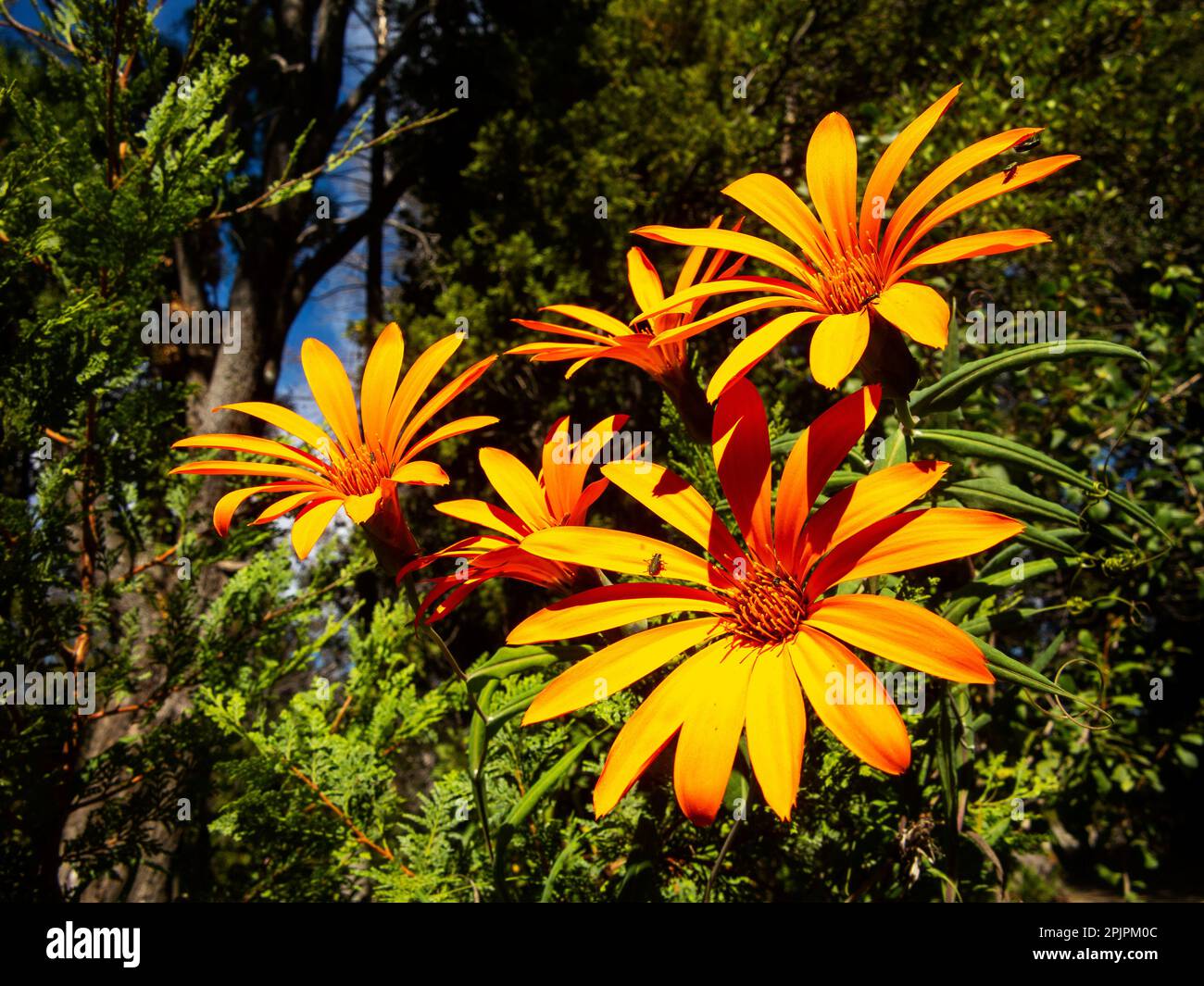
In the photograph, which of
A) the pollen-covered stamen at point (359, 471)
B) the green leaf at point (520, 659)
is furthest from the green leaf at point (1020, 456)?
the pollen-covered stamen at point (359, 471)

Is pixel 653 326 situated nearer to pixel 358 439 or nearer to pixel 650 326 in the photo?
pixel 650 326

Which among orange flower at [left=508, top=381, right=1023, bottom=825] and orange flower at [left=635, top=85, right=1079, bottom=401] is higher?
orange flower at [left=635, top=85, right=1079, bottom=401]

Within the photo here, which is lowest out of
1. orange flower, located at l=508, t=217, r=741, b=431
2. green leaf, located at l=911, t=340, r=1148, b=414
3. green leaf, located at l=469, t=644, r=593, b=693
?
green leaf, located at l=469, t=644, r=593, b=693

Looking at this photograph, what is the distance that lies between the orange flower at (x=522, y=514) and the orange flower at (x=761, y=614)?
0.08 metres

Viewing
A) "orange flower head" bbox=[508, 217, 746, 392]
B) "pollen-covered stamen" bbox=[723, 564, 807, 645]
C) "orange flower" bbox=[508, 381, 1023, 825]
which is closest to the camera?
"orange flower" bbox=[508, 381, 1023, 825]

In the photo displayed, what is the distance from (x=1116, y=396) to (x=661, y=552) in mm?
1757

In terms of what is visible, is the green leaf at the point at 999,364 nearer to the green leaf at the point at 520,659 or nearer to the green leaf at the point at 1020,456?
the green leaf at the point at 1020,456

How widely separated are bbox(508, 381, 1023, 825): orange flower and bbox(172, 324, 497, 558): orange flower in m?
0.20

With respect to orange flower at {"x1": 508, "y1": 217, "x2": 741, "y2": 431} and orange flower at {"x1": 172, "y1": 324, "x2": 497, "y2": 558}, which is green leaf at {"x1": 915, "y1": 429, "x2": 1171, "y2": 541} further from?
orange flower at {"x1": 172, "y1": 324, "x2": 497, "y2": 558}

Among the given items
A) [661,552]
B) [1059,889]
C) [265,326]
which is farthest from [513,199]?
[1059,889]

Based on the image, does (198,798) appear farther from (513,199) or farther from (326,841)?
(513,199)

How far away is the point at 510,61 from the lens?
4.05 metres

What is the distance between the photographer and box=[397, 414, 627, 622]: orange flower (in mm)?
718

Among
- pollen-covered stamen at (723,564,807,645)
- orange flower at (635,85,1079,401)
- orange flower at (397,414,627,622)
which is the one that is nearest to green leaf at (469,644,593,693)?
orange flower at (397,414,627,622)
